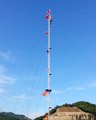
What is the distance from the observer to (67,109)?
18888 centimetres

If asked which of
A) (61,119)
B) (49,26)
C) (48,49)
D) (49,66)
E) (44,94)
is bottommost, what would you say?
(44,94)

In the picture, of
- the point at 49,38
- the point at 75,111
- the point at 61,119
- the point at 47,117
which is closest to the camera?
the point at 47,117

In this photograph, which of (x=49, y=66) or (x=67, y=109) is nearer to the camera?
(x=49, y=66)

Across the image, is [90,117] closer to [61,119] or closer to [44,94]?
[61,119]

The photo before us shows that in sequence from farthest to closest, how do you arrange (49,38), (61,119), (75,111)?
(75,111)
(61,119)
(49,38)

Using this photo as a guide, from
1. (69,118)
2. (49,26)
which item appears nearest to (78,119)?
(69,118)

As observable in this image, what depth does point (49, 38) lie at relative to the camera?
94.8ft

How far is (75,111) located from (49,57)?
168m

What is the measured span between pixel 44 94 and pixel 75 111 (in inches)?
6620

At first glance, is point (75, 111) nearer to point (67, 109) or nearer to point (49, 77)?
point (67, 109)

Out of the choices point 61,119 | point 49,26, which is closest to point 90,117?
point 61,119

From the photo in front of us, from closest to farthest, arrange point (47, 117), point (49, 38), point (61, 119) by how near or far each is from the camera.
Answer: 1. point (47, 117)
2. point (49, 38)
3. point (61, 119)

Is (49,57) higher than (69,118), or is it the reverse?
(69,118)

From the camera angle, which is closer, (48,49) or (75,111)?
(48,49)
